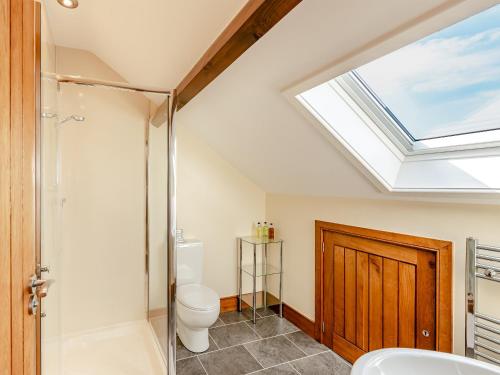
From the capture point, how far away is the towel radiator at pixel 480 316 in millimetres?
1409

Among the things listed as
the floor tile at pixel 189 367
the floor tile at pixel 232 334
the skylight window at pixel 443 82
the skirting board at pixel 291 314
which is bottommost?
the floor tile at pixel 189 367

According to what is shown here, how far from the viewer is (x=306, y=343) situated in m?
2.54

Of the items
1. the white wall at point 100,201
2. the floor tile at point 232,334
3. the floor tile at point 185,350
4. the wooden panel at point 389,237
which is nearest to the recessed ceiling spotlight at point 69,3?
the white wall at point 100,201

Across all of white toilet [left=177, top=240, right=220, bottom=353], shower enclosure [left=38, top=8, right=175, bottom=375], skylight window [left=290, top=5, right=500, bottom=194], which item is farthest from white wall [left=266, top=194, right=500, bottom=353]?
shower enclosure [left=38, top=8, right=175, bottom=375]

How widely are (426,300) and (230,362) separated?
142 cm

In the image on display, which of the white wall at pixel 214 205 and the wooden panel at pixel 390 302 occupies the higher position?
the white wall at pixel 214 205

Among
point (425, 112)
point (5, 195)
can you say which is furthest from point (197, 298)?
point (425, 112)

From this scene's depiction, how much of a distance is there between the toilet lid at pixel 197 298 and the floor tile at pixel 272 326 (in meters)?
0.60

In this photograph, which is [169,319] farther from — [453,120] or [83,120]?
[453,120]

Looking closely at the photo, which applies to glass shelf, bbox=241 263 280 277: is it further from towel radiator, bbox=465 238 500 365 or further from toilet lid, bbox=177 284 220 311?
towel radiator, bbox=465 238 500 365

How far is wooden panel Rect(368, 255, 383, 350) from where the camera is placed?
6.83 ft

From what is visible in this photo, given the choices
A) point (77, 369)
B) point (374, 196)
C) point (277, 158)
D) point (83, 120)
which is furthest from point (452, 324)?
point (83, 120)

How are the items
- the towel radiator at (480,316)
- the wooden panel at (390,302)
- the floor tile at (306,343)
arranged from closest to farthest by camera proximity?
the towel radiator at (480,316) < the wooden panel at (390,302) < the floor tile at (306,343)

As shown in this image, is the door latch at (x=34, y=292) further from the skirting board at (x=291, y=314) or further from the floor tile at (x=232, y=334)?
the skirting board at (x=291, y=314)
